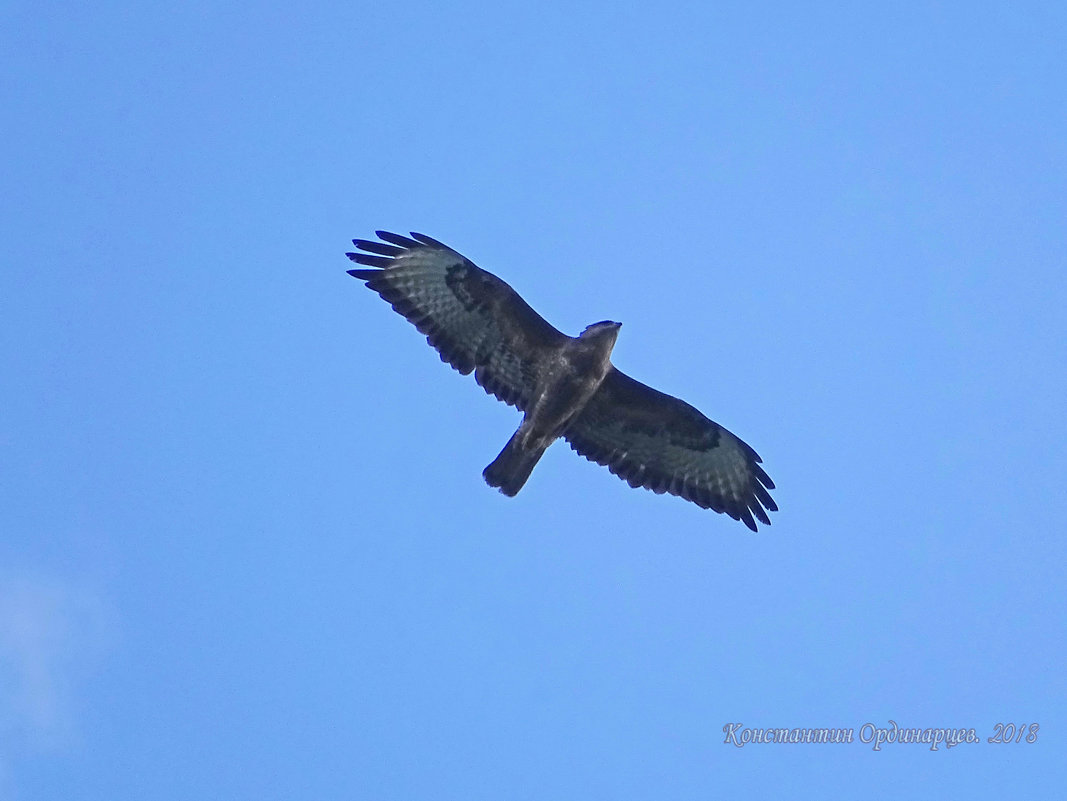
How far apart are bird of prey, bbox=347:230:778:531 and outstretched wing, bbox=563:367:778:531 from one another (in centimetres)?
1

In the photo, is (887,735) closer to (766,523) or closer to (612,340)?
(766,523)

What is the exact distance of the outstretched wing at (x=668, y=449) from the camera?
51.3 ft

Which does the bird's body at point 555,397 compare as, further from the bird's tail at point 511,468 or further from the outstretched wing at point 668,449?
the outstretched wing at point 668,449

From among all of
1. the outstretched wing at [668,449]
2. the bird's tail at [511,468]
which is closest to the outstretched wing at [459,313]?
the bird's tail at [511,468]

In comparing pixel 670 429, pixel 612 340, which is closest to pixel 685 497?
pixel 670 429

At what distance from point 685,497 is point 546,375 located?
2.10m

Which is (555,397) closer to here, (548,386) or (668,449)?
(548,386)

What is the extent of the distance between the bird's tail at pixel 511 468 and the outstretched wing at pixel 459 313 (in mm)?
460

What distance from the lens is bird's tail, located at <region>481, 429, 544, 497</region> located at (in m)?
15.1

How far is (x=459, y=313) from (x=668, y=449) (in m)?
2.59

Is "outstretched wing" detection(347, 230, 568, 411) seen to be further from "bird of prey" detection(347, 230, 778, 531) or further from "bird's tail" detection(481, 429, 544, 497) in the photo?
"bird's tail" detection(481, 429, 544, 497)

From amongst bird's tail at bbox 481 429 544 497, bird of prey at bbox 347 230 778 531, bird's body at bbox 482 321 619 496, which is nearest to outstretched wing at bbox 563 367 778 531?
bird of prey at bbox 347 230 778 531

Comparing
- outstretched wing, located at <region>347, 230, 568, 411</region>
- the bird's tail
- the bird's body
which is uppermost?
outstretched wing, located at <region>347, 230, 568, 411</region>

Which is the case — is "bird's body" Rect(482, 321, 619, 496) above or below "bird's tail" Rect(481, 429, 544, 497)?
above
